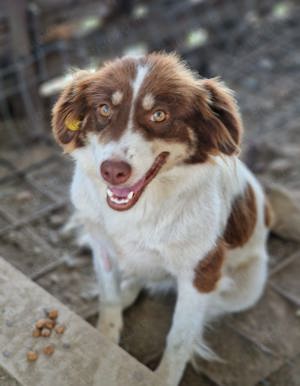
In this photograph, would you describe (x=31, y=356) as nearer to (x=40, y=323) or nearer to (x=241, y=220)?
(x=40, y=323)

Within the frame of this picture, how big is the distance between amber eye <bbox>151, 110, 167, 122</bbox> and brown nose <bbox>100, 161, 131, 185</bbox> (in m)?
0.28

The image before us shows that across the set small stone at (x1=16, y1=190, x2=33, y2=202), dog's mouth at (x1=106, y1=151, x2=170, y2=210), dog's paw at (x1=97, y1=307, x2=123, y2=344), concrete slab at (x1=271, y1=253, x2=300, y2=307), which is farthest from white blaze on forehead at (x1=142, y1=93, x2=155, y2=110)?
small stone at (x1=16, y1=190, x2=33, y2=202)

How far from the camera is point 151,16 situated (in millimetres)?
6613

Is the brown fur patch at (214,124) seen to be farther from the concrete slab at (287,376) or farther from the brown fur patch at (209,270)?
the concrete slab at (287,376)

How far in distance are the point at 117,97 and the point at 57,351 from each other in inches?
45.3

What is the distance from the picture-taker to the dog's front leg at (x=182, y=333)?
2885 mm

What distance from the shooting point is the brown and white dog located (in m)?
2.45

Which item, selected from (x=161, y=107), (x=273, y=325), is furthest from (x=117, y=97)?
(x=273, y=325)

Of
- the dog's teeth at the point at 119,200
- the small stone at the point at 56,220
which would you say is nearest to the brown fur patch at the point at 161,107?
the dog's teeth at the point at 119,200

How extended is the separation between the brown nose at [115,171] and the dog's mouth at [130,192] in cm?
13

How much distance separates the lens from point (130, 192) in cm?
246

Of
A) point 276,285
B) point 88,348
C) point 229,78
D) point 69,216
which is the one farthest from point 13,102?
point 88,348

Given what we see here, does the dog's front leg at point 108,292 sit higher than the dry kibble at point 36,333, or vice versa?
the dry kibble at point 36,333

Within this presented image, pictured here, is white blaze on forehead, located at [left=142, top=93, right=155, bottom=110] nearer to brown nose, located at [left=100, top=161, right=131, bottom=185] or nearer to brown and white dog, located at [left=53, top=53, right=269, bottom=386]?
brown and white dog, located at [left=53, top=53, right=269, bottom=386]
